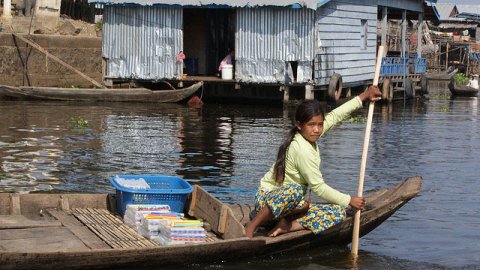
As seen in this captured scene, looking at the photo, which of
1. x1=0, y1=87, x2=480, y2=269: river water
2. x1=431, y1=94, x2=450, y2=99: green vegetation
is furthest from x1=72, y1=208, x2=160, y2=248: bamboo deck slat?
x1=431, y1=94, x2=450, y2=99: green vegetation

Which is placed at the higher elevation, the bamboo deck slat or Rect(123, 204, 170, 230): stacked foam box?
Rect(123, 204, 170, 230): stacked foam box

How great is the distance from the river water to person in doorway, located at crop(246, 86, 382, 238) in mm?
354

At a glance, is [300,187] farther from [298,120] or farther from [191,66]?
[191,66]

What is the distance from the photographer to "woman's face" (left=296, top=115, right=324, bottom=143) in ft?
24.0

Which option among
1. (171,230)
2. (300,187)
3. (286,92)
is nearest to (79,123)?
(286,92)

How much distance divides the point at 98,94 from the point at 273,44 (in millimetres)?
4726

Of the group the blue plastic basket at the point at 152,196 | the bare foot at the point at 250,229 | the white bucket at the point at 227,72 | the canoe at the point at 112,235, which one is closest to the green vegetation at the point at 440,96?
the white bucket at the point at 227,72

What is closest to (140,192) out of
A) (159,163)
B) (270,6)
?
(159,163)

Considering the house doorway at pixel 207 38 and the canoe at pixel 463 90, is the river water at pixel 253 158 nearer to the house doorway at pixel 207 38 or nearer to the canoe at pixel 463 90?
the house doorway at pixel 207 38

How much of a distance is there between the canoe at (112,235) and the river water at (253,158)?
24cm

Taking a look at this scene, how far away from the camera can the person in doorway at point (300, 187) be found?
7320mm

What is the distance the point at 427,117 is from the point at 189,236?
1612 centimetres

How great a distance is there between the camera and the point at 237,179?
11711mm

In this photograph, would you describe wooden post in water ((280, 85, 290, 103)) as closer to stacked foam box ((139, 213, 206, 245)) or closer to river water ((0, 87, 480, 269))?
river water ((0, 87, 480, 269))
